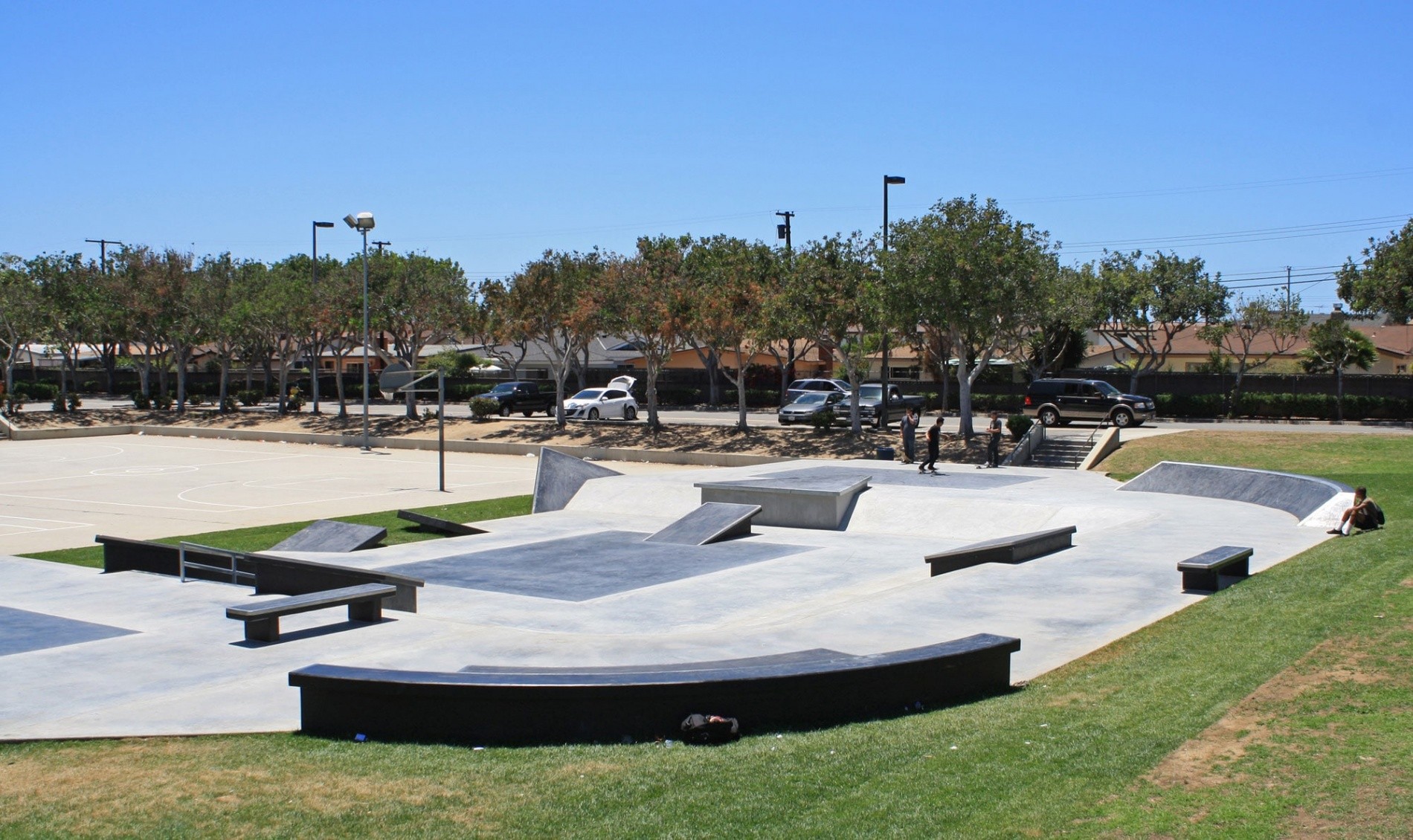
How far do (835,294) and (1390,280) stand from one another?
816 inches

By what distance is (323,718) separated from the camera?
26.4 ft

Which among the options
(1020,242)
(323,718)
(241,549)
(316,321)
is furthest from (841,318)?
(323,718)

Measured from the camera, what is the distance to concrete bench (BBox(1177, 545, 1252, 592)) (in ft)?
42.9

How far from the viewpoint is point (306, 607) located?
37.1 ft

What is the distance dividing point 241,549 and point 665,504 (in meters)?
8.38

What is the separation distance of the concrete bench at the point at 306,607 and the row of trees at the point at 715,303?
Result: 2279 centimetres

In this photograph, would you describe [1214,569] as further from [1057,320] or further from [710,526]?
[1057,320]

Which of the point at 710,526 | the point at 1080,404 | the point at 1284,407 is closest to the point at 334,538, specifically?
the point at 710,526

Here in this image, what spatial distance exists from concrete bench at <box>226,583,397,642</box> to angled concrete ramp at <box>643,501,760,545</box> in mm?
7490

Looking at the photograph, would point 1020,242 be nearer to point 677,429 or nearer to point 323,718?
point 677,429

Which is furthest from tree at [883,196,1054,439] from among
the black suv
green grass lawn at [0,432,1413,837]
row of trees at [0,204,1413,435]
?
green grass lawn at [0,432,1413,837]

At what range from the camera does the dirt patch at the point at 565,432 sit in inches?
1423

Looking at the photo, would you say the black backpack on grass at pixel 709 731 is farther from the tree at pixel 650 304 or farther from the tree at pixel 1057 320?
the tree at pixel 650 304


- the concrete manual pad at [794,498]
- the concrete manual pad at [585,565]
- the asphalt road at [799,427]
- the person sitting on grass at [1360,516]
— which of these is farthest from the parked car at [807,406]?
the person sitting on grass at [1360,516]
